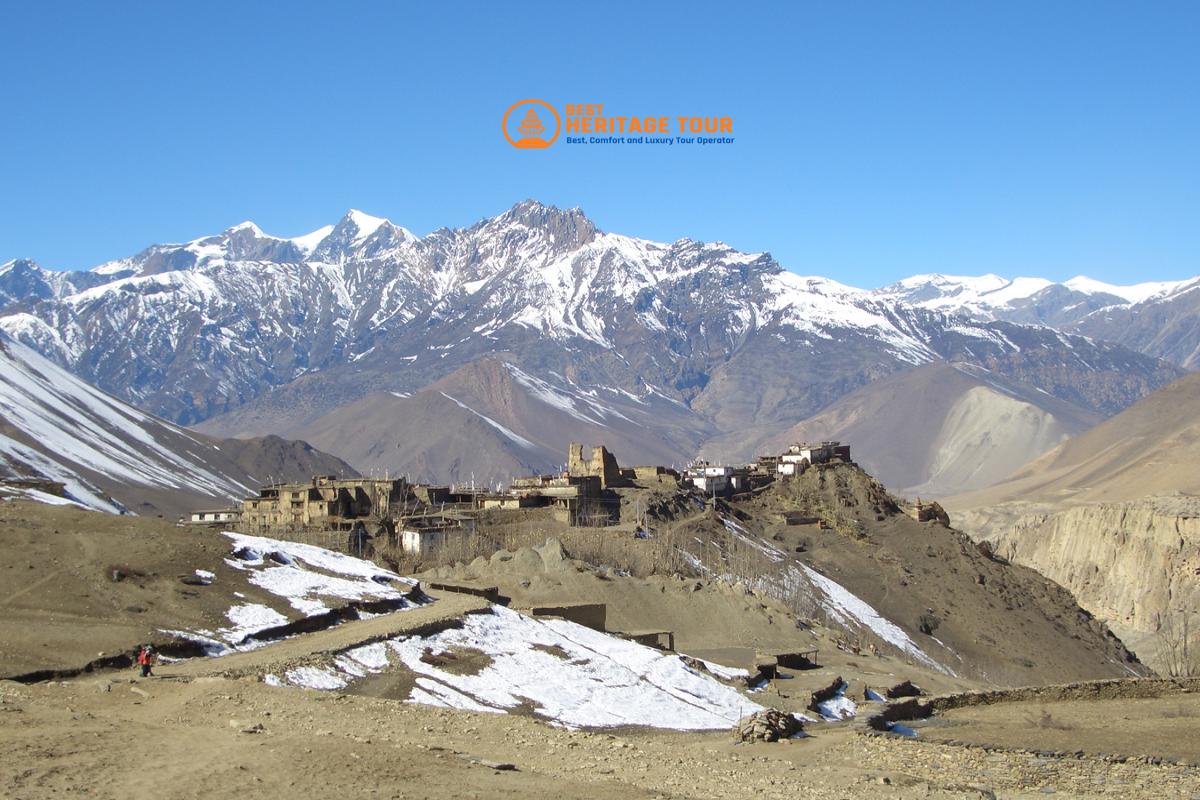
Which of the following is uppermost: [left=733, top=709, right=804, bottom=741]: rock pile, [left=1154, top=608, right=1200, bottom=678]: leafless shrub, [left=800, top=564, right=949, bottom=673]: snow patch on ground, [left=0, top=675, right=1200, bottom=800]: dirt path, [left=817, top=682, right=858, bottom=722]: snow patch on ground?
[left=0, top=675, right=1200, bottom=800]: dirt path

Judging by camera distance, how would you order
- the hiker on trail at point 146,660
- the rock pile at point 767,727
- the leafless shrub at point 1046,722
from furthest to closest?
the leafless shrub at point 1046,722
the rock pile at point 767,727
the hiker on trail at point 146,660

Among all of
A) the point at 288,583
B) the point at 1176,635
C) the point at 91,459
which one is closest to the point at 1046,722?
the point at 288,583

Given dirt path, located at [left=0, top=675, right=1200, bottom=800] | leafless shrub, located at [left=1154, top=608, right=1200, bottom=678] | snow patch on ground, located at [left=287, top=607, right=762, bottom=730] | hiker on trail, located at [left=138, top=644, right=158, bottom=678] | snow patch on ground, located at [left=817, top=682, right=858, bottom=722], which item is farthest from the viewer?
leafless shrub, located at [left=1154, top=608, right=1200, bottom=678]

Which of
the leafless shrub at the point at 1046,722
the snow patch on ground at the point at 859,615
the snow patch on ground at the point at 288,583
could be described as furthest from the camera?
the snow patch on ground at the point at 859,615

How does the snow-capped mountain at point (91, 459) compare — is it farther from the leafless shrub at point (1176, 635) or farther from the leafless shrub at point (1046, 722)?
the leafless shrub at point (1046, 722)

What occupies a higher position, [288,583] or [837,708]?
[288,583]

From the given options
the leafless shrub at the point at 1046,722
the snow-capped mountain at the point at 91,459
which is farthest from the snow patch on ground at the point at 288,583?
the snow-capped mountain at the point at 91,459

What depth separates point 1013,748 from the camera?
2884cm

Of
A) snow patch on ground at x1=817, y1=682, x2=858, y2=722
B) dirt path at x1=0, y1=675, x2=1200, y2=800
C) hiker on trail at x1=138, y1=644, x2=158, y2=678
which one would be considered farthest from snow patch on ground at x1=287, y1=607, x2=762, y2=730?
hiker on trail at x1=138, y1=644, x2=158, y2=678

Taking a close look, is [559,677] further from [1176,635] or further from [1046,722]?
[1176,635]

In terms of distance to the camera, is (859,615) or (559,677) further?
(859,615)

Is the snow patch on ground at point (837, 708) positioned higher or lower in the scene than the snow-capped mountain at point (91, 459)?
lower

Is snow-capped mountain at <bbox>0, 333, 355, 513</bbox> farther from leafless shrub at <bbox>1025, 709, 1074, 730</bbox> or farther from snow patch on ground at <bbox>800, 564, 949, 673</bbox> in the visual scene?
leafless shrub at <bbox>1025, 709, 1074, 730</bbox>

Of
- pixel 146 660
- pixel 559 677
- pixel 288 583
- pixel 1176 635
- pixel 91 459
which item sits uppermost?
pixel 91 459
